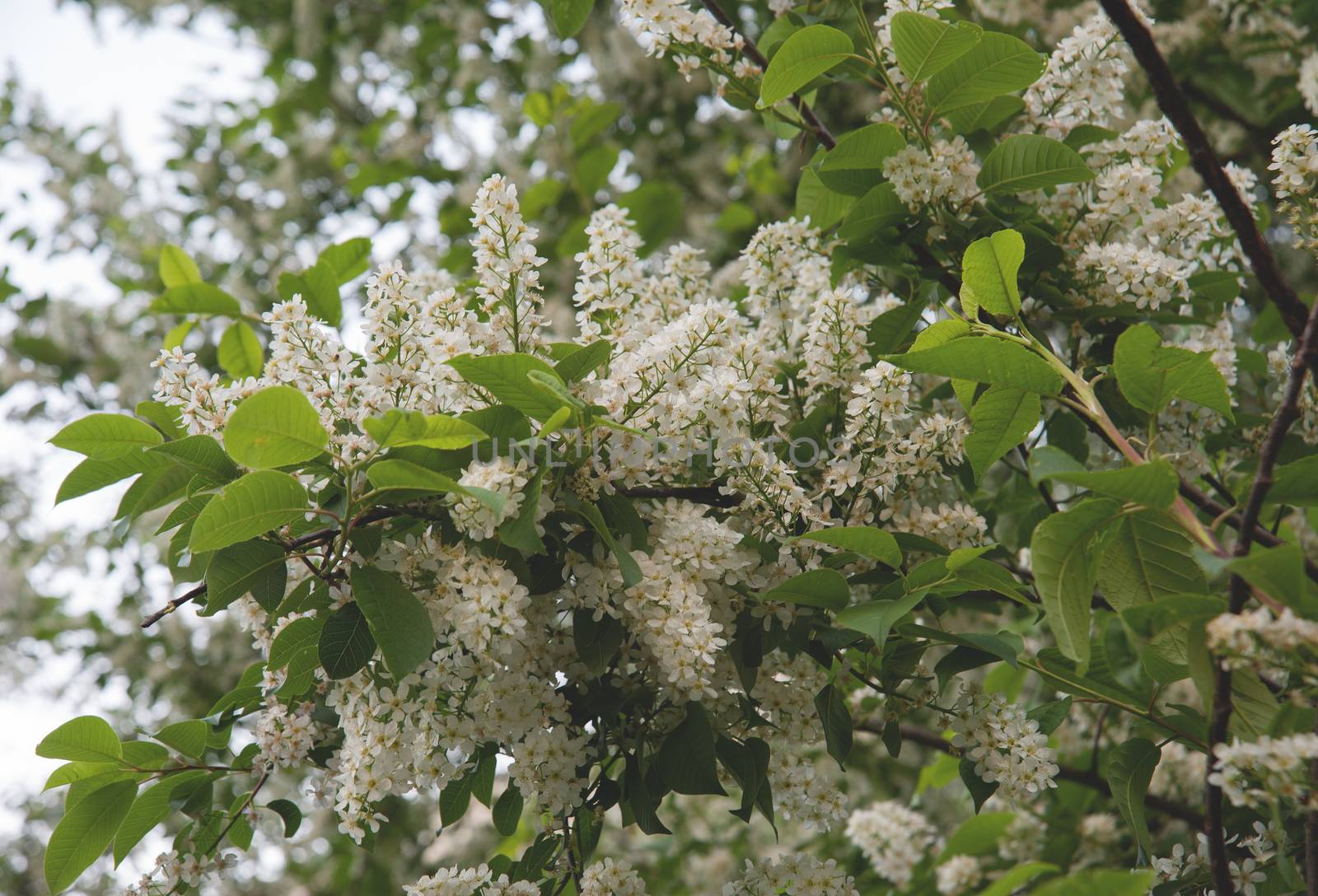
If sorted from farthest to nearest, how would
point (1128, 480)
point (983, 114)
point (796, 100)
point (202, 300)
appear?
point (202, 300), point (796, 100), point (983, 114), point (1128, 480)

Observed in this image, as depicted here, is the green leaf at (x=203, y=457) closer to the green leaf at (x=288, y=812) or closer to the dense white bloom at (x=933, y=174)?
the green leaf at (x=288, y=812)

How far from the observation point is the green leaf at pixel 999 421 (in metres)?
1.41

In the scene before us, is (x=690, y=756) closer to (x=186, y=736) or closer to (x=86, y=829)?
(x=186, y=736)

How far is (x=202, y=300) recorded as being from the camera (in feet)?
8.07

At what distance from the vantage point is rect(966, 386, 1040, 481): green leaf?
1408mm

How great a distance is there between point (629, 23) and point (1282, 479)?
1353 mm

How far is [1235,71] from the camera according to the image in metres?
3.64

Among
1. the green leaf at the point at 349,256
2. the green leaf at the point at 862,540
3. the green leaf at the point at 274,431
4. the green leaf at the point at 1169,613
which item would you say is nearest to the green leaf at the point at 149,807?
the green leaf at the point at 274,431

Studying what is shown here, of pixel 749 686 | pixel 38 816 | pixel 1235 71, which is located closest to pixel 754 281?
→ pixel 749 686

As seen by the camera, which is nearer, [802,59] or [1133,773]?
[1133,773]

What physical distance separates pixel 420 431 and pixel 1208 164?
3.56 ft

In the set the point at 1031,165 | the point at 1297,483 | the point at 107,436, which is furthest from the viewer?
the point at 1031,165

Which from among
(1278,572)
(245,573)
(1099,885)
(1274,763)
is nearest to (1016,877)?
(1099,885)

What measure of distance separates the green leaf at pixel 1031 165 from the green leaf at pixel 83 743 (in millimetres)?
1698
